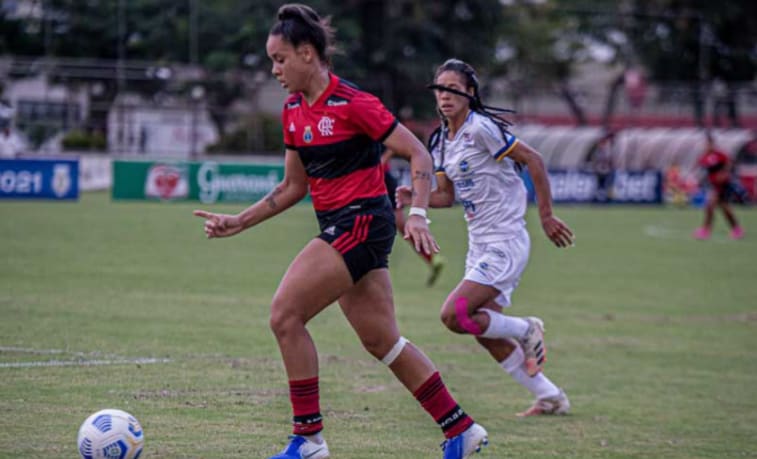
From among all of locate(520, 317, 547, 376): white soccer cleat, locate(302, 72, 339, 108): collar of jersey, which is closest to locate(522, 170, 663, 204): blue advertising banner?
locate(520, 317, 547, 376): white soccer cleat

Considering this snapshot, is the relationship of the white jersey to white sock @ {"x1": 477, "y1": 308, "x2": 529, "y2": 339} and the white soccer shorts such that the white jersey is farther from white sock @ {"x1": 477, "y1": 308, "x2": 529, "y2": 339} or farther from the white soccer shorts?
white sock @ {"x1": 477, "y1": 308, "x2": 529, "y2": 339}

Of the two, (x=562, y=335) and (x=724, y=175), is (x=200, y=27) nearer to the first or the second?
(x=724, y=175)

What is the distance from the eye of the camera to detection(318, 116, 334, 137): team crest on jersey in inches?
227

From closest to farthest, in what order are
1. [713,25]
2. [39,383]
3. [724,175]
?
[39,383] < [724,175] < [713,25]

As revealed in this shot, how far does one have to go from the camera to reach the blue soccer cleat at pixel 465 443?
6.00m

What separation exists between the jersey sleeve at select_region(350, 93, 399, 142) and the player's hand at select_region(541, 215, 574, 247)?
2.19 m

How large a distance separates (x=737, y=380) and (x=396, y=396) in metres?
3.45

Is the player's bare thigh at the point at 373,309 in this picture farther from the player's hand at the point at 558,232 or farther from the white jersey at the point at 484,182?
the white jersey at the point at 484,182

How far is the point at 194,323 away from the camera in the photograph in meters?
11.2

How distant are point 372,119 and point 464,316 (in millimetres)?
2422

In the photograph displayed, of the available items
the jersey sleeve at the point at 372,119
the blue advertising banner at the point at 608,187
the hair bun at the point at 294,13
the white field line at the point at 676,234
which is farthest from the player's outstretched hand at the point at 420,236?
the blue advertising banner at the point at 608,187

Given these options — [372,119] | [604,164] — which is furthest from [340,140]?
[604,164]

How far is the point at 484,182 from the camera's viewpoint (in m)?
7.97

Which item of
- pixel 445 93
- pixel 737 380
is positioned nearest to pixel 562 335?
pixel 737 380
